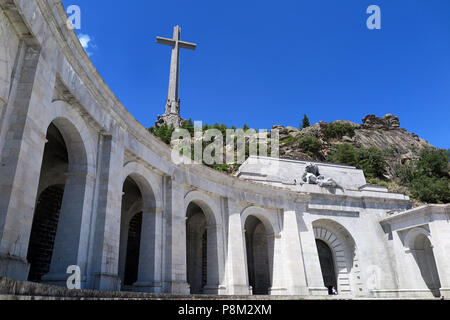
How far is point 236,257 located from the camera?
1934 cm

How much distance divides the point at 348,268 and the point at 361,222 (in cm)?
369

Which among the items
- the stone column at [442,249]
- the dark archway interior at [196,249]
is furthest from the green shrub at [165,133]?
the stone column at [442,249]

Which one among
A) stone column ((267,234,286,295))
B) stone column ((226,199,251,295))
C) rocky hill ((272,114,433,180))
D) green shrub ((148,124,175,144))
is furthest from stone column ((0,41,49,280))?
rocky hill ((272,114,433,180))

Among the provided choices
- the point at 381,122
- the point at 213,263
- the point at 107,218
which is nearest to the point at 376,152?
the point at 381,122

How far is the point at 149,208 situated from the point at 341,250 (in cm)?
1717

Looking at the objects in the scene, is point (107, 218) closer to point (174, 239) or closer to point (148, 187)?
point (148, 187)

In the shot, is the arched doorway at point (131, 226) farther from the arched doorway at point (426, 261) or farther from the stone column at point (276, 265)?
the arched doorway at point (426, 261)

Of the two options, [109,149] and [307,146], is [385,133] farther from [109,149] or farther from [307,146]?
[109,149]

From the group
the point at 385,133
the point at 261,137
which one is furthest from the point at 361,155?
the point at 385,133

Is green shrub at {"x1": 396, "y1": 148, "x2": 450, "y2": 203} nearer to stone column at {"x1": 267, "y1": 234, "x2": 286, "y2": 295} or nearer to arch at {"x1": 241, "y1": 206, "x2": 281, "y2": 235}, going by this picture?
arch at {"x1": 241, "y1": 206, "x2": 281, "y2": 235}

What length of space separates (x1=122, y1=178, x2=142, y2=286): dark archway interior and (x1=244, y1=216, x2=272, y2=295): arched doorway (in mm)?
8273

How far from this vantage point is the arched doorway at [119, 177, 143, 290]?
19.0 meters

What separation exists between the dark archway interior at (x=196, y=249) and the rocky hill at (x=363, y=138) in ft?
115
